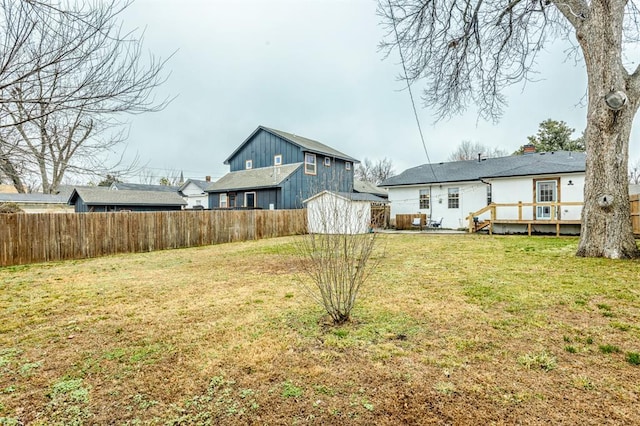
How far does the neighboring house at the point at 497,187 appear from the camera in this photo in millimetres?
13734

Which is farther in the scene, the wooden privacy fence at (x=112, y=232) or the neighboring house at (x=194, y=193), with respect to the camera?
the neighboring house at (x=194, y=193)

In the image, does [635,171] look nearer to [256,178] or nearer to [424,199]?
[424,199]

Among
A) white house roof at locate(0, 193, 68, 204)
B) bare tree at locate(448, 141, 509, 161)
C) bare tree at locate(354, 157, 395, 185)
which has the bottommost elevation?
white house roof at locate(0, 193, 68, 204)

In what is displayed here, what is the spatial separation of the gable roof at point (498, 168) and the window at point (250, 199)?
926 centimetres

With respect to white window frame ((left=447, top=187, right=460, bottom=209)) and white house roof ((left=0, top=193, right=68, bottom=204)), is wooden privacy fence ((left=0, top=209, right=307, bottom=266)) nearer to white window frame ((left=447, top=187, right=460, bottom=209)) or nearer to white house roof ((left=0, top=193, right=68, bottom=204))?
white window frame ((left=447, top=187, right=460, bottom=209))

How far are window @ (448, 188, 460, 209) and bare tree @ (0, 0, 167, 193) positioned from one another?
57.7 feet

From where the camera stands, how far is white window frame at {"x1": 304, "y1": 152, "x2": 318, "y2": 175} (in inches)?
866

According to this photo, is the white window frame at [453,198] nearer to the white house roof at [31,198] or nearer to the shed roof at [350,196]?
the shed roof at [350,196]

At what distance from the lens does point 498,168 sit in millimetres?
17656

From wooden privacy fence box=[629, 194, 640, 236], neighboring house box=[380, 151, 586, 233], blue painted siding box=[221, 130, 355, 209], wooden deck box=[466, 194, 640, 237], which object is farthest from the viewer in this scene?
blue painted siding box=[221, 130, 355, 209]

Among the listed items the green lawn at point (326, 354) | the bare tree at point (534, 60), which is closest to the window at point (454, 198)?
the bare tree at point (534, 60)

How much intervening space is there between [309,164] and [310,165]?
142 mm

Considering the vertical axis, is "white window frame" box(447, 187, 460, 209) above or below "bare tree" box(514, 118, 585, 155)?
below

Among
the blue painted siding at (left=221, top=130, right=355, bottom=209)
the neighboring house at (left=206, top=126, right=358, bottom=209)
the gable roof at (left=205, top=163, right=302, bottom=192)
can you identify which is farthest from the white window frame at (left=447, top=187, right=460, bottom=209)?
the gable roof at (left=205, top=163, right=302, bottom=192)
